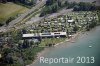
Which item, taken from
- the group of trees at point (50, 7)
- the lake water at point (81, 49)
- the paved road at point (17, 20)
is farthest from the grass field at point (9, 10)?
the lake water at point (81, 49)

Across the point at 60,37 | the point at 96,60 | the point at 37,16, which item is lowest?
the point at 96,60

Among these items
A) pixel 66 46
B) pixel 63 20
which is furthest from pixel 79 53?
pixel 63 20

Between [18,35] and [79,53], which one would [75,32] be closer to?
[79,53]

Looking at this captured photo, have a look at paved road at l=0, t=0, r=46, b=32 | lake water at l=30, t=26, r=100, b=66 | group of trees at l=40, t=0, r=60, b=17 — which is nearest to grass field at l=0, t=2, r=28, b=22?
paved road at l=0, t=0, r=46, b=32

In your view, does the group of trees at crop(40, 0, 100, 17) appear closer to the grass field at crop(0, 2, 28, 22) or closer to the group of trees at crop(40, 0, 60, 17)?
the group of trees at crop(40, 0, 60, 17)

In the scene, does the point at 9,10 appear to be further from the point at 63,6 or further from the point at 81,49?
the point at 81,49

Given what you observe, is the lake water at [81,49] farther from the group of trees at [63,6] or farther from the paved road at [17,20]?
the paved road at [17,20]

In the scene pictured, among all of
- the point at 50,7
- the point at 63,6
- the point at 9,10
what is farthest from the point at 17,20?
the point at 63,6
